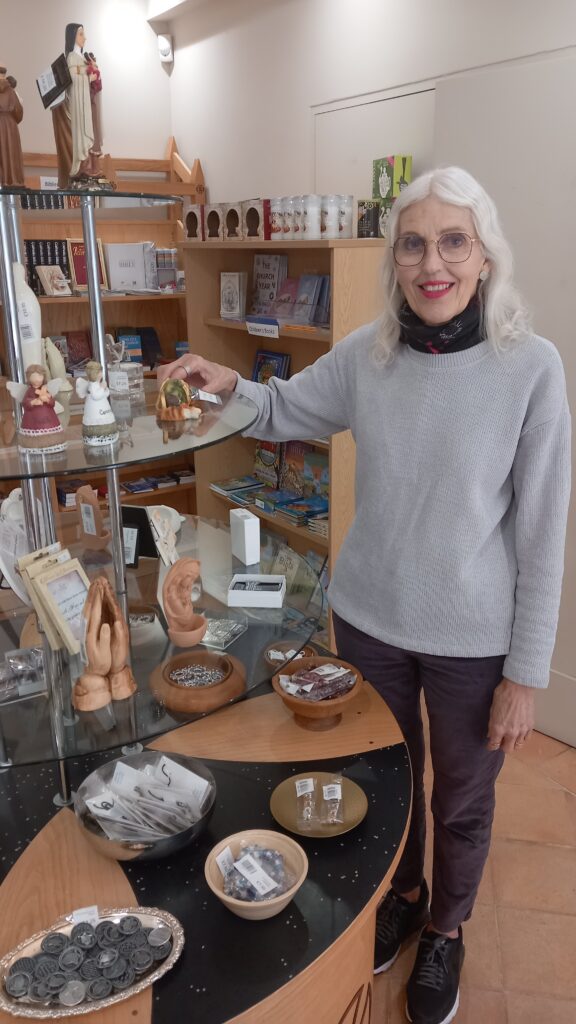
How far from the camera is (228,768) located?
1.42 m

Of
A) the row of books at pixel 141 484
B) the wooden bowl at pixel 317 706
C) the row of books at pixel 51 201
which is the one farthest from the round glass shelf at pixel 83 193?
the row of books at pixel 141 484

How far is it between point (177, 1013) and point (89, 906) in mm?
218

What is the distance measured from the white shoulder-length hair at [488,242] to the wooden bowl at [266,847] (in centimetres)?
93

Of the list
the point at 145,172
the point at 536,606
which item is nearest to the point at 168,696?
the point at 536,606

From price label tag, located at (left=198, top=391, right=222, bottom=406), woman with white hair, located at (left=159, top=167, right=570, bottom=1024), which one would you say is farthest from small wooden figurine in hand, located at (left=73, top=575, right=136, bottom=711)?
woman with white hair, located at (left=159, top=167, right=570, bottom=1024)

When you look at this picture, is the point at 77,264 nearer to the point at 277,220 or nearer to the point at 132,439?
the point at 277,220

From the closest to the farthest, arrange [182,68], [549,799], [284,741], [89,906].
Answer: [89,906] → [284,741] → [549,799] → [182,68]

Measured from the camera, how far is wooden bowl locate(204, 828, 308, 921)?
1.08 meters

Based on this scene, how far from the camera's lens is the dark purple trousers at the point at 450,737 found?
1.55 meters

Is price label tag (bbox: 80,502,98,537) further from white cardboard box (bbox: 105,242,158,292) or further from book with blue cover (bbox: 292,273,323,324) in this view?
white cardboard box (bbox: 105,242,158,292)

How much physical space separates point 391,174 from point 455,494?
1.94 meters

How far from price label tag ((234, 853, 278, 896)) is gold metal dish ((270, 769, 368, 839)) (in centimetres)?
10

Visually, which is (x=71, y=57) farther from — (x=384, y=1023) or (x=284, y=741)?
(x=384, y=1023)

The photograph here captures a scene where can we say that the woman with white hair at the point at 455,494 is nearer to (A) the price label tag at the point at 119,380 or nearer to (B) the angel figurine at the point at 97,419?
(A) the price label tag at the point at 119,380
